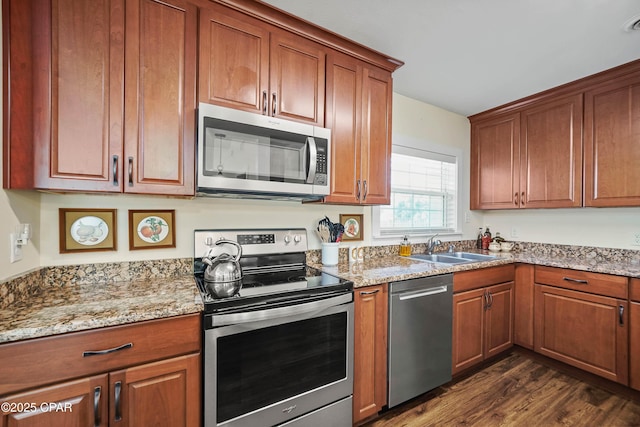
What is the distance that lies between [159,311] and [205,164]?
712 mm

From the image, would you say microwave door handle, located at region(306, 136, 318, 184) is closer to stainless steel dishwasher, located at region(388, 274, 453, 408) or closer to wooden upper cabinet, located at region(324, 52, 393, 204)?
wooden upper cabinet, located at region(324, 52, 393, 204)

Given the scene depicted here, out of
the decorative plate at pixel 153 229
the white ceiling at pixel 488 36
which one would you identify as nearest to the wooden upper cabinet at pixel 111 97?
the decorative plate at pixel 153 229

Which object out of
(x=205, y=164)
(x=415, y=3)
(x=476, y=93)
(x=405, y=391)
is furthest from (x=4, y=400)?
(x=476, y=93)

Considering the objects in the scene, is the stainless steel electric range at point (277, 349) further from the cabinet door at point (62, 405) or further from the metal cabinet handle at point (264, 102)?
the metal cabinet handle at point (264, 102)

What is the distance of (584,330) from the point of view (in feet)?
7.10

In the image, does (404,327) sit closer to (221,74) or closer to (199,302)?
(199,302)

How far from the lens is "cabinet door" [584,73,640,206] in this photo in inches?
85.8

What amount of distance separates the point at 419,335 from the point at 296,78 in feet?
6.04

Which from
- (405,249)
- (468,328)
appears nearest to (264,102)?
(405,249)

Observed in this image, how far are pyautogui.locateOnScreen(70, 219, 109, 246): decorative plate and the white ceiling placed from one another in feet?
5.04

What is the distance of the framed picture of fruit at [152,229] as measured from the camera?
1.61 meters

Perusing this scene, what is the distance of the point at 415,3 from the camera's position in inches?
61.4

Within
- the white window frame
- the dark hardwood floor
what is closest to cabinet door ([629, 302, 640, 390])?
the dark hardwood floor

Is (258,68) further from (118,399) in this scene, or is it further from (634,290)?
(634,290)
